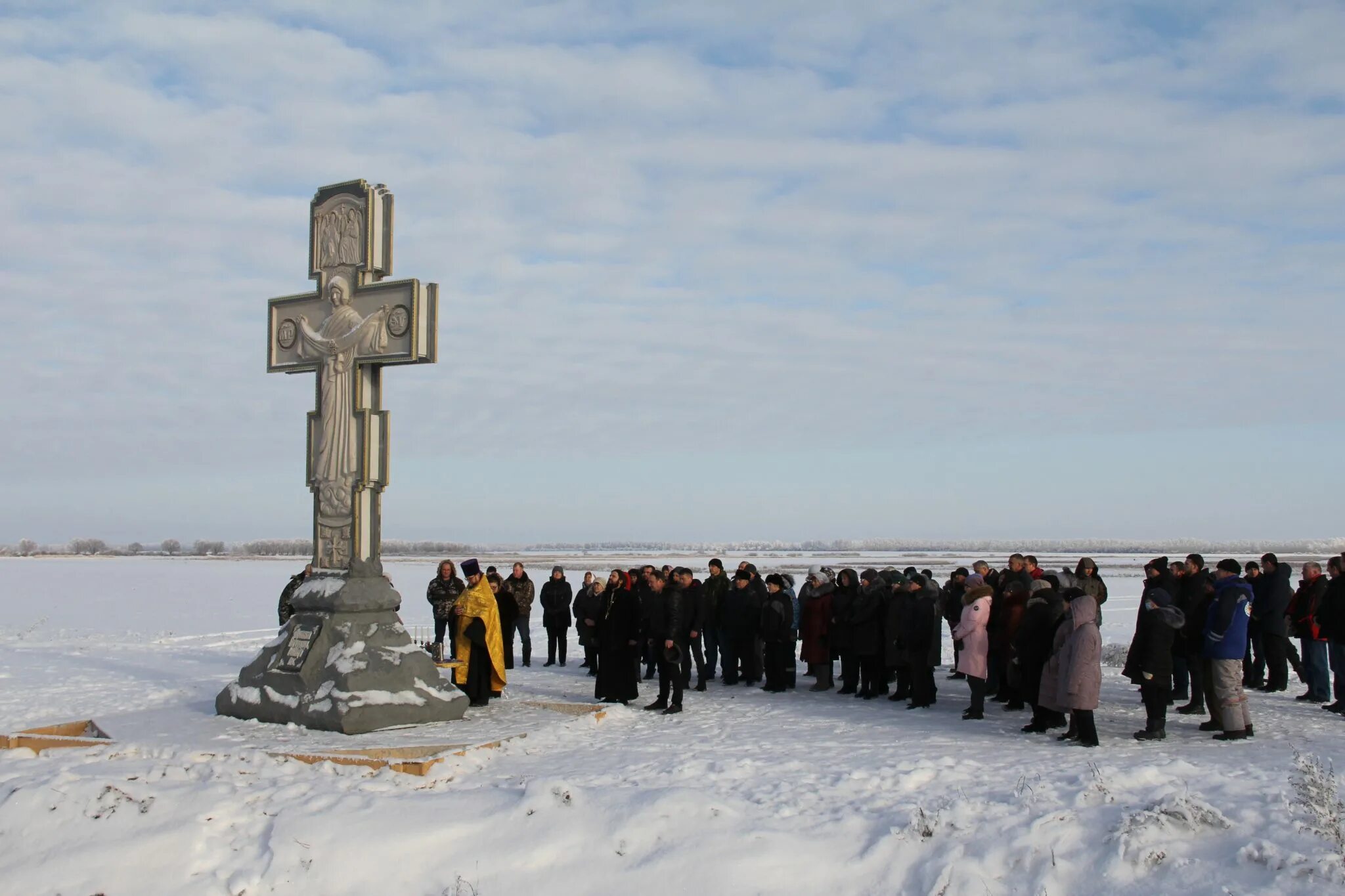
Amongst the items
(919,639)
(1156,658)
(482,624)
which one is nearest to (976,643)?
(919,639)

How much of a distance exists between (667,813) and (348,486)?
5.16m

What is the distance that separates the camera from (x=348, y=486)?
9445 mm

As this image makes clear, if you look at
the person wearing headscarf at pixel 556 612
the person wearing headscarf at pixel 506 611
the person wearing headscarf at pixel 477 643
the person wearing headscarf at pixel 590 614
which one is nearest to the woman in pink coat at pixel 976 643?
the person wearing headscarf at pixel 477 643

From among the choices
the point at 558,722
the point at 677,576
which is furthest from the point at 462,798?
the point at 677,576

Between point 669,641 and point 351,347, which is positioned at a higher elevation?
point 351,347

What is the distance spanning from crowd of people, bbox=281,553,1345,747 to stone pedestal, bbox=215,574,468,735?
3.29 ft

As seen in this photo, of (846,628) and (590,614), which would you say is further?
(590,614)

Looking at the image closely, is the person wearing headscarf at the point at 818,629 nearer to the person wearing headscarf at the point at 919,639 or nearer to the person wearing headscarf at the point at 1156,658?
the person wearing headscarf at the point at 919,639

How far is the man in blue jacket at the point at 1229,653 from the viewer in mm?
8133

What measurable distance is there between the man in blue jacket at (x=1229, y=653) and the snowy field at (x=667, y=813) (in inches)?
9.0

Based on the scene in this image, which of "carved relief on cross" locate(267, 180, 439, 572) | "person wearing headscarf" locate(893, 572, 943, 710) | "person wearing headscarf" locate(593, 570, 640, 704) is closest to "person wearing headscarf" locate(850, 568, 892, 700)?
"person wearing headscarf" locate(893, 572, 943, 710)

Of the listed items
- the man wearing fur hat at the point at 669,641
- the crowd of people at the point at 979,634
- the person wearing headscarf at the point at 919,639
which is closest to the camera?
the crowd of people at the point at 979,634

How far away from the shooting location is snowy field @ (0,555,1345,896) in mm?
4992

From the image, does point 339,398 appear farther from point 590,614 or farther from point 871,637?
point 871,637
